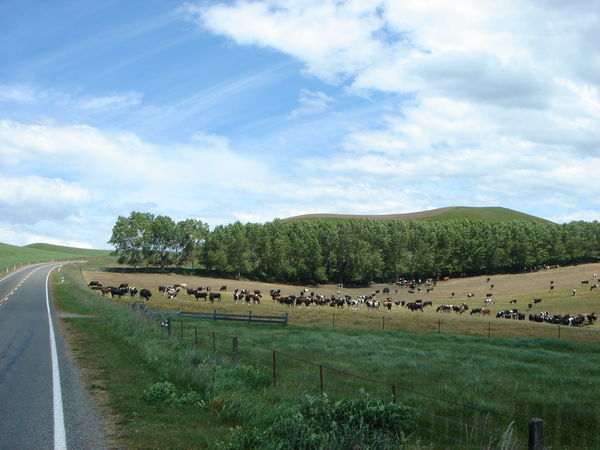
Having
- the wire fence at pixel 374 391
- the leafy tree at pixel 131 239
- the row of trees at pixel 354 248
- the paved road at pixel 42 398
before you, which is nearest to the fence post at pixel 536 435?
the wire fence at pixel 374 391

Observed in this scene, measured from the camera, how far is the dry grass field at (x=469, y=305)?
38.6 metres

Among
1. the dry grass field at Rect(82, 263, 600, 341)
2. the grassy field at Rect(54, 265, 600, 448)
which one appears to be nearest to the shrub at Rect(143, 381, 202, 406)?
the grassy field at Rect(54, 265, 600, 448)

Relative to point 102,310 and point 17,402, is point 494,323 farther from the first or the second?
point 17,402

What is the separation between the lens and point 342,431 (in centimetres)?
790

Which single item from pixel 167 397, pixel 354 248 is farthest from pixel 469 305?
pixel 167 397

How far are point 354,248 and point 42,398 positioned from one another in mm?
115141

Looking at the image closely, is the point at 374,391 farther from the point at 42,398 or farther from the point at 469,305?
the point at 469,305

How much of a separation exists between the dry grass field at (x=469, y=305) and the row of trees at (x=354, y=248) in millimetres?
8656

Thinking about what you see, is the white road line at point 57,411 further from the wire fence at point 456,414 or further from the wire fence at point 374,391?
the wire fence at point 456,414

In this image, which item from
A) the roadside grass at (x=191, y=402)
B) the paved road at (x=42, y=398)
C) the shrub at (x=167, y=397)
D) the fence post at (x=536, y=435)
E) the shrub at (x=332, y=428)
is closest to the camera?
the fence post at (x=536, y=435)

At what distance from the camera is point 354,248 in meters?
125

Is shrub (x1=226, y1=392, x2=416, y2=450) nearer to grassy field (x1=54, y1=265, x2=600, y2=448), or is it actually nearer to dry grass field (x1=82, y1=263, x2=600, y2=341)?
grassy field (x1=54, y1=265, x2=600, y2=448)

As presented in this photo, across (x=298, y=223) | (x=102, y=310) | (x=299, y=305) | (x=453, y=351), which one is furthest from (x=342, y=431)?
(x=298, y=223)

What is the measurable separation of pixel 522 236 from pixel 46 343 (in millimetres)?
128821
